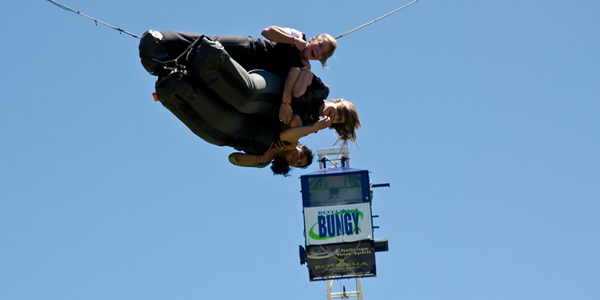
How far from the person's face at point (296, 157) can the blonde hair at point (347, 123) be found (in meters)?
0.54

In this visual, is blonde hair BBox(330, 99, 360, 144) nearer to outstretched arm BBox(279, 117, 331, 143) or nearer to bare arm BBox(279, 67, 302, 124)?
outstretched arm BBox(279, 117, 331, 143)

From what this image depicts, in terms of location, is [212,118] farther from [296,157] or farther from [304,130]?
[296,157]

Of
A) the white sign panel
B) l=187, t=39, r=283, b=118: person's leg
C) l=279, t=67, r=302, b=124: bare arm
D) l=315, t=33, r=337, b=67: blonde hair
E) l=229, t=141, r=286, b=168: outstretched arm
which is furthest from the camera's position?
the white sign panel

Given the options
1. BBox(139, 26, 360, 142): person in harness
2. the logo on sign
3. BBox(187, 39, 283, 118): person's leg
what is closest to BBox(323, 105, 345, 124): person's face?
→ BBox(139, 26, 360, 142): person in harness

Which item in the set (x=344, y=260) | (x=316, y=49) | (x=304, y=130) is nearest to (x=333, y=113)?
(x=304, y=130)

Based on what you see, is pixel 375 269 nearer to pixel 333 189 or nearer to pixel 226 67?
pixel 333 189

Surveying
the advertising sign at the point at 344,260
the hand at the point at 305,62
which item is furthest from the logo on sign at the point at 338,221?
the hand at the point at 305,62

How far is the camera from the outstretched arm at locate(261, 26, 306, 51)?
9672 millimetres

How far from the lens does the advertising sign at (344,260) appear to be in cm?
2278

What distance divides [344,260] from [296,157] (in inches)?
483

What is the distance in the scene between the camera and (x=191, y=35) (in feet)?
31.3

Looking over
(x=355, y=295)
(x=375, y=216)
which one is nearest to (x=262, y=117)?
(x=375, y=216)

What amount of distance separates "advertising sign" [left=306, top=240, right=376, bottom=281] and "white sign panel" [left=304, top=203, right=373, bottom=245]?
0.17 m

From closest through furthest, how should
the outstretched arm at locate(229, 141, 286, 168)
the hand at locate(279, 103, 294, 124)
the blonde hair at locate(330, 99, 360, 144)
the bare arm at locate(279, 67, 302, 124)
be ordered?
1. the bare arm at locate(279, 67, 302, 124)
2. the hand at locate(279, 103, 294, 124)
3. the blonde hair at locate(330, 99, 360, 144)
4. the outstretched arm at locate(229, 141, 286, 168)
